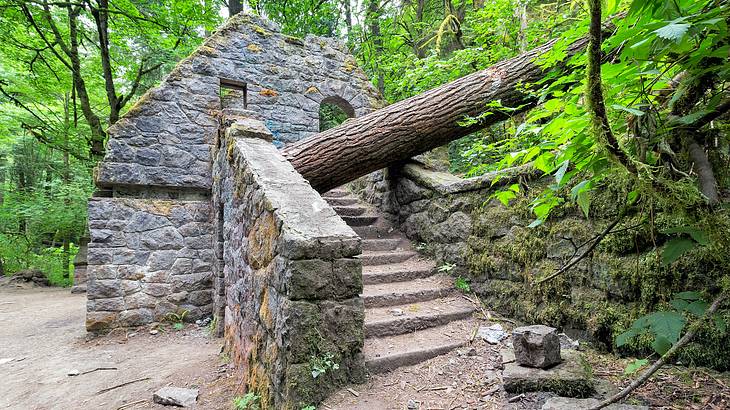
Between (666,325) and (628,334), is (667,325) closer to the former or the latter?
(666,325)

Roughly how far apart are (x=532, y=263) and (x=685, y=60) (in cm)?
173

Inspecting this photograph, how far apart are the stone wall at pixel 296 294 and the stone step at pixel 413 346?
0.24 metres

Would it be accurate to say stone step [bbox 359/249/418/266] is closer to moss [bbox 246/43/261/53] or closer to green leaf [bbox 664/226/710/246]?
green leaf [bbox 664/226/710/246]

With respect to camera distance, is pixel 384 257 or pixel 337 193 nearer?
pixel 384 257

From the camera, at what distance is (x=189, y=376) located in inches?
122

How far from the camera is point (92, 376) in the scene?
3.34 m

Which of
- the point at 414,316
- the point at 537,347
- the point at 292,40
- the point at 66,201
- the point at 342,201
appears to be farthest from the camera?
the point at 66,201

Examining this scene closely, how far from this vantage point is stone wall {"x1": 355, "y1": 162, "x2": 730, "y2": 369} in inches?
71.9

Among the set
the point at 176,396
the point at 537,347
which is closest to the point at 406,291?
the point at 537,347

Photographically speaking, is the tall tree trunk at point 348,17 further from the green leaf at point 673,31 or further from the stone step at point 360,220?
the green leaf at point 673,31

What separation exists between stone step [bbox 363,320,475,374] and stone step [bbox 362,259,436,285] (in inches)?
27.2

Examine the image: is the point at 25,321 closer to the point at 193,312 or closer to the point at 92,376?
the point at 193,312

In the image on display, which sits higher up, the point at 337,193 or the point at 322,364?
the point at 337,193

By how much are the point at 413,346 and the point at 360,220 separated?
2.13 metres
